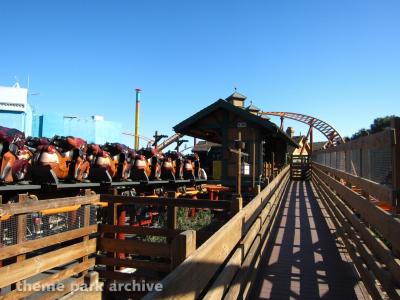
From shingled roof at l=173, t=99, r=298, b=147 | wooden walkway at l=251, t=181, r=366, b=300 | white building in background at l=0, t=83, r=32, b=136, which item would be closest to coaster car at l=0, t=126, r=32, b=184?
wooden walkway at l=251, t=181, r=366, b=300

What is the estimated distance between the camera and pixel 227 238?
2.97 meters

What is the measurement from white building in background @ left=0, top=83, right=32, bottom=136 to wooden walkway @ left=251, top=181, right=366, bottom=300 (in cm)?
3491

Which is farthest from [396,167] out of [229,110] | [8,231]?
[229,110]

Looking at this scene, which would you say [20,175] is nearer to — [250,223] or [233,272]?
[250,223]

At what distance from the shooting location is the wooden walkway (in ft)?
16.4

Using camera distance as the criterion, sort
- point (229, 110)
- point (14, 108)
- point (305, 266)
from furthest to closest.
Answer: point (14, 108)
point (229, 110)
point (305, 266)

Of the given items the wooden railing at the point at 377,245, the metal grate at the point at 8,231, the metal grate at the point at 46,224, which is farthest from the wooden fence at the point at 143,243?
the wooden railing at the point at 377,245

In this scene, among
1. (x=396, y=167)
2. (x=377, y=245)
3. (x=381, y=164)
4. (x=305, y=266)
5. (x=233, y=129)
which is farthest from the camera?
(x=233, y=129)

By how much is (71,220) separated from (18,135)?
9.85ft

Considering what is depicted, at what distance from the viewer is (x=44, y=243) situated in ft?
15.8

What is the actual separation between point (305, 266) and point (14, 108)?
38.3 m

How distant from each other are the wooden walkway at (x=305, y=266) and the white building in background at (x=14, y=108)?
34.9 m

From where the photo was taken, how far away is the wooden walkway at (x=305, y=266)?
5008mm

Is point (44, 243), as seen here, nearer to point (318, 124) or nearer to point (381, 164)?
point (381, 164)
